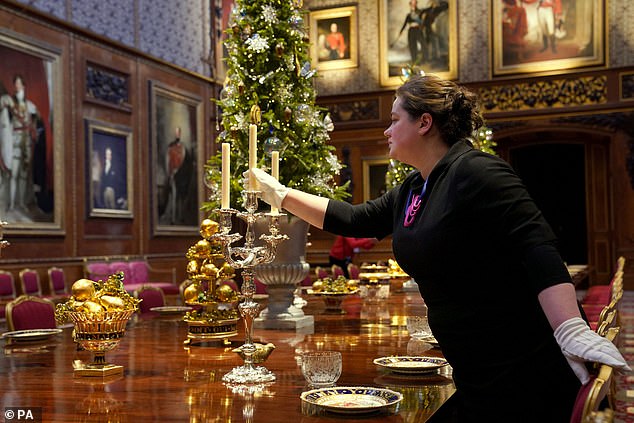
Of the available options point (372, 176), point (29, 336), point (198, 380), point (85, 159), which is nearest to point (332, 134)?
point (372, 176)

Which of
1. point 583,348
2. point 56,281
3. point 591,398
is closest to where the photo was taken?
point 591,398

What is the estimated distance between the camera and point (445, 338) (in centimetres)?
187

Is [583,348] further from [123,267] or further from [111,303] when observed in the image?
[123,267]

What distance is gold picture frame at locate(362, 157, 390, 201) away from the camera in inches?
561

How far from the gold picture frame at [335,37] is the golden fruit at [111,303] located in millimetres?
12998

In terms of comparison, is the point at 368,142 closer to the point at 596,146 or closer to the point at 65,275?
the point at 596,146

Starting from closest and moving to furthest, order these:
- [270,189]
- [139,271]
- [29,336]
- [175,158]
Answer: [270,189] < [29,336] < [139,271] < [175,158]

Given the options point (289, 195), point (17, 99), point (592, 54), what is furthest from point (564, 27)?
point (289, 195)

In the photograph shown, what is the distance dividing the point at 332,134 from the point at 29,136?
22.2ft

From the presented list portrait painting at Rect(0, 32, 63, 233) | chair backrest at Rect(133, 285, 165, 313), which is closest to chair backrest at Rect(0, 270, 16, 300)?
portrait painting at Rect(0, 32, 63, 233)

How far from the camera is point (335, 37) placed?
15.0 metres

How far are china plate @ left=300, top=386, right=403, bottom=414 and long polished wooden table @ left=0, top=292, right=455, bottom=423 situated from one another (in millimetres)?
21

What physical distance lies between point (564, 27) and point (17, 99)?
9598 millimetres

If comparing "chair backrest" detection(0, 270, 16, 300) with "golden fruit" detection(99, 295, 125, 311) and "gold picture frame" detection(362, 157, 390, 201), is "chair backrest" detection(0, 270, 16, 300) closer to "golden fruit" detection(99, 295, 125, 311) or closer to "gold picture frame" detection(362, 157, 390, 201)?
"golden fruit" detection(99, 295, 125, 311)
